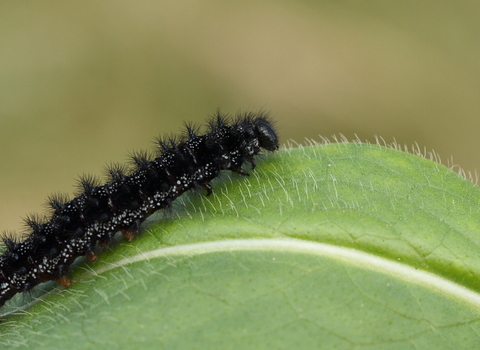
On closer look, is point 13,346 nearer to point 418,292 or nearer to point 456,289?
point 418,292

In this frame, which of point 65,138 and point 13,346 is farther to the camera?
point 65,138

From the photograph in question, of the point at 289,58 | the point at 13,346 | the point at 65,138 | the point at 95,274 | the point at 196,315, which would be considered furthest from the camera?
the point at 289,58

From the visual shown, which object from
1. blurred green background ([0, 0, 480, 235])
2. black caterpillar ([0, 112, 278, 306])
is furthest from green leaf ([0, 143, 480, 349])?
blurred green background ([0, 0, 480, 235])

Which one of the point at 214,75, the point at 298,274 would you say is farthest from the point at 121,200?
the point at 214,75

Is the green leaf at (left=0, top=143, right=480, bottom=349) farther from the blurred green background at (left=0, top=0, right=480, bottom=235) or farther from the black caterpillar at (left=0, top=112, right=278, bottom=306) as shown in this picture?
the blurred green background at (left=0, top=0, right=480, bottom=235)

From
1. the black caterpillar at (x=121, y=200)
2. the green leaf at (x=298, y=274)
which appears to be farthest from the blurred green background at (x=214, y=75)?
the green leaf at (x=298, y=274)

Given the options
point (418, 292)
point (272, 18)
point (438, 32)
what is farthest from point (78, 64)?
point (418, 292)

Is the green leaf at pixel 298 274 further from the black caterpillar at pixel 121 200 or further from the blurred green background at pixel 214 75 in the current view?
the blurred green background at pixel 214 75
